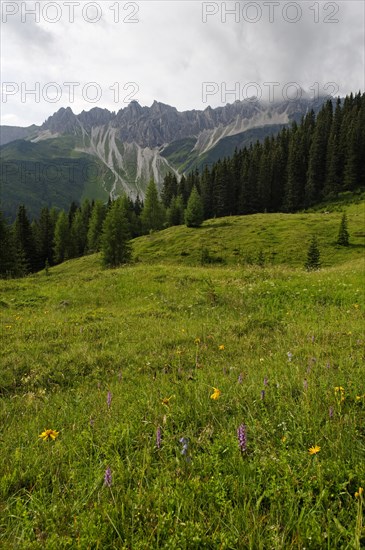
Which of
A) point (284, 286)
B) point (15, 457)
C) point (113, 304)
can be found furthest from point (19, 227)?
point (15, 457)

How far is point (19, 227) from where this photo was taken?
7656 centimetres

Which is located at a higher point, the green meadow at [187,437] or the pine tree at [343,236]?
the pine tree at [343,236]

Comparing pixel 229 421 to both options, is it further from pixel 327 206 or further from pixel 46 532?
pixel 327 206

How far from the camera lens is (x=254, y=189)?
95812 mm

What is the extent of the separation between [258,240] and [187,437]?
1961 inches

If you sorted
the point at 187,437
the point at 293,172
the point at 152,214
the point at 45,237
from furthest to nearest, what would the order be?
1. the point at 293,172
2. the point at 152,214
3. the point at 45,237
4. the point at 187,437

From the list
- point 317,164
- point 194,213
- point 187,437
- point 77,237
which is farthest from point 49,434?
point 317,164

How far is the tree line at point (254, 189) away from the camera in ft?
280

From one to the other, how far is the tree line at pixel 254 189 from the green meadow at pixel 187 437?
7175 cm

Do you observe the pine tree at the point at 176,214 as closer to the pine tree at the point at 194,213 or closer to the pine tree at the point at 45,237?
the pine tree at the point at 194,213

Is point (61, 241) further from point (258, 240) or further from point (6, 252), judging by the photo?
point (258, 240)

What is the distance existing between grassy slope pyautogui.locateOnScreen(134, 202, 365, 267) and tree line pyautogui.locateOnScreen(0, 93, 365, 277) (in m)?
19.0

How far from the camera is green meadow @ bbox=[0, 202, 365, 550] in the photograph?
6.77 ft

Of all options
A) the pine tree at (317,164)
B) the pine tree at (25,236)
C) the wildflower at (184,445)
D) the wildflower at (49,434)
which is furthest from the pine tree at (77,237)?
the wildflower at (184,445)
